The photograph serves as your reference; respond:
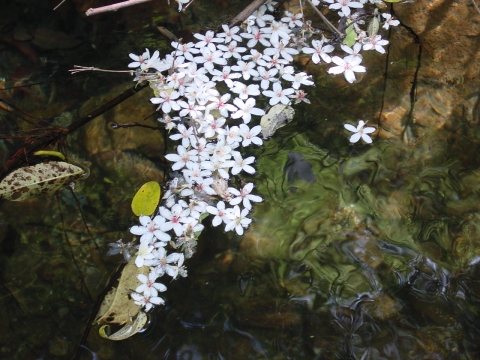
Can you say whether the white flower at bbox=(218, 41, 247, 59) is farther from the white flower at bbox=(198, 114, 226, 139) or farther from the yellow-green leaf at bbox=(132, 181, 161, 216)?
the yellow-green leaf at bbox=(132, 181, 161, 216)

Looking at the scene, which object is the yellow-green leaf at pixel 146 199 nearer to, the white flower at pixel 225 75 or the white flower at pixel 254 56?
the white flower at pixel 225 75

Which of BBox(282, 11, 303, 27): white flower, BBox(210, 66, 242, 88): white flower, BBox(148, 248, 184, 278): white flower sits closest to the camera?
BBox(148, 248, 184, 278): white flower

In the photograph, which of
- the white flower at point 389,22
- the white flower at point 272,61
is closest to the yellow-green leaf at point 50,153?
the white flower at point 272,61


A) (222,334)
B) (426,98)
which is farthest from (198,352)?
(426,98)

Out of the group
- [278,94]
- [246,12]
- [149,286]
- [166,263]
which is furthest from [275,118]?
[149,286]

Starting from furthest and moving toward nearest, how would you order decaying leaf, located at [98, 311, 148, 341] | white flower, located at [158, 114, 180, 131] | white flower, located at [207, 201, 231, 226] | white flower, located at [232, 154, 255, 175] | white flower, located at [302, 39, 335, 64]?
white flower, located at [302, 39, 335, 64]
white flower, located at [158, 114, 180, 131]
white flower, located at [232, 154, 255, 175]
white flower, located at [207, 201, 231, 226]
decaying leaf, located at [98, 311, 148, 341]

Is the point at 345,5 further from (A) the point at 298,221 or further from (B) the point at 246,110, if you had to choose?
(A) the point at 298,221

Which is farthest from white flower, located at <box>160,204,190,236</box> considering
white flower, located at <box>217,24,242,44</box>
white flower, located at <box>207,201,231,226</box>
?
white flower, located at <box>217,24,242,44</box>
